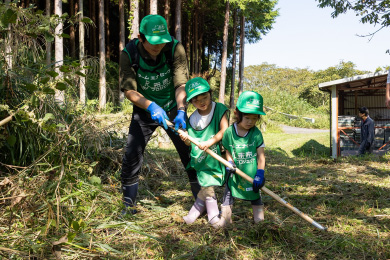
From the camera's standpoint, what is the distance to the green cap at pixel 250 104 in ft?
9.77

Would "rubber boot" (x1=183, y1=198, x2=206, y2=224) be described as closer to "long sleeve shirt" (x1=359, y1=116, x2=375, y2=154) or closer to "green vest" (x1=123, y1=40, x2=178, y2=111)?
"green vest" (x1=123, y1=40, x2=178, y2=111)

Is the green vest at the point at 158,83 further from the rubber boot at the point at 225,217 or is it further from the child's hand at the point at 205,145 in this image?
the rubber boot at the point at 225,217

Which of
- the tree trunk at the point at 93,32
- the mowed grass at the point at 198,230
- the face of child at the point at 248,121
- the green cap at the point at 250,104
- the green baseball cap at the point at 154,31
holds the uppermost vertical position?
the tree trunk at the point at 93,32

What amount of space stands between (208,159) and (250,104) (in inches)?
25.6

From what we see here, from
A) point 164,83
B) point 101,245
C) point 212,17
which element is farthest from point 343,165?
point 212,17

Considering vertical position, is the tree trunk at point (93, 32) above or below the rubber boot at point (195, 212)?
above

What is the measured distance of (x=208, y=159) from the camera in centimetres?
322

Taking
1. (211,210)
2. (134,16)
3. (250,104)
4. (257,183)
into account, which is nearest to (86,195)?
(211,210)

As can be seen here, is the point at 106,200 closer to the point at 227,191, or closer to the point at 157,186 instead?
the point at 227,191

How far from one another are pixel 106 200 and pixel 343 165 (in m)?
4.97

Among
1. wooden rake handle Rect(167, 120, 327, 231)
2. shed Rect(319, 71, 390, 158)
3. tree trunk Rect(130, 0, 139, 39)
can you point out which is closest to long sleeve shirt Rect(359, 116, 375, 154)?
shed Rect(319, 71, 390, 158)

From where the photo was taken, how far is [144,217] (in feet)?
10.7

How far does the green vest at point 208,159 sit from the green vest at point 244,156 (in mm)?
158

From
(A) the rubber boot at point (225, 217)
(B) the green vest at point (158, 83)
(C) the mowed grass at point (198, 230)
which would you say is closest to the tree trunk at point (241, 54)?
(C) the mowed grass at point (198, 230)
